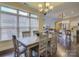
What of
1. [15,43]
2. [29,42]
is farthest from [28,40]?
[15,43]

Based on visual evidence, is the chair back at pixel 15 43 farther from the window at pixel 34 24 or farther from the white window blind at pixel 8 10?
the white window blind at pixel 8 10

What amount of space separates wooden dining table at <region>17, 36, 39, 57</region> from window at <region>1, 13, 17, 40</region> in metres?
0.22

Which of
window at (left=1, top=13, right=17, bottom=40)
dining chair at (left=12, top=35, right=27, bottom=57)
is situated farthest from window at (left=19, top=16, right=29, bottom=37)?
dining chair at (left=12, top=35, right=27, bottom=57)

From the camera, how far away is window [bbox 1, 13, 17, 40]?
85.4 inches

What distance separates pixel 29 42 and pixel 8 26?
1.78 ft

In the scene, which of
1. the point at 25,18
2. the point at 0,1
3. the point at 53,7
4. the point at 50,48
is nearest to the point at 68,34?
the point at 50,48

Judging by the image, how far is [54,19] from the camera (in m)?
2.29

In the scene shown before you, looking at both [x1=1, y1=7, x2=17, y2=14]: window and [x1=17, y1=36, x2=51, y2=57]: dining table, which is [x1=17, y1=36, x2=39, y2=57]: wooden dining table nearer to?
[x1=17, y1=36, x2=51, y2=57]: dining table

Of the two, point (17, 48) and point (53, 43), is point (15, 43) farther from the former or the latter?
point (53, 43)

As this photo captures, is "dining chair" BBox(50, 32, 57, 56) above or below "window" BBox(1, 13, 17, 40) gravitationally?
below

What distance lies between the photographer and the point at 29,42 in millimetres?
2211

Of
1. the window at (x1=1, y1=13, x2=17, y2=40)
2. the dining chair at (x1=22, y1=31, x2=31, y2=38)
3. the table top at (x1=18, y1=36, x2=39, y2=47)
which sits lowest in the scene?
the table top at (x1=18, y1=36, x2=39, y2=47)

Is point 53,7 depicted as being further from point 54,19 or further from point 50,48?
point 50,48

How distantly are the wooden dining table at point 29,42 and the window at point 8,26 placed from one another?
8.8 inches
